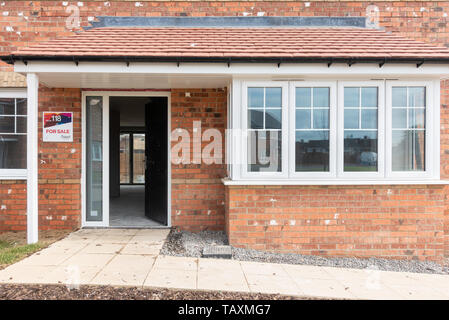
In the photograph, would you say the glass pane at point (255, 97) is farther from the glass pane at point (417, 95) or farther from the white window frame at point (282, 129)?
the glass pane at point (417, 95)

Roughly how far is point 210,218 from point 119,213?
2.53m

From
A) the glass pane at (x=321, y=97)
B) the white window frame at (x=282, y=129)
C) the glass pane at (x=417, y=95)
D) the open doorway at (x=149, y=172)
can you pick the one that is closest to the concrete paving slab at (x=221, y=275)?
the white window frame at (x=282, y=129)

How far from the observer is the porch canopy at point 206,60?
473 cm

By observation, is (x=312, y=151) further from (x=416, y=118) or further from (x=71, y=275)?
(x=71, y=275)

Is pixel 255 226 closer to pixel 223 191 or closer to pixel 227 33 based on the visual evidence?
pixel 223 191

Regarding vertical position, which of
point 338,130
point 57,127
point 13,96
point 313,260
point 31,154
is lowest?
point 313,260

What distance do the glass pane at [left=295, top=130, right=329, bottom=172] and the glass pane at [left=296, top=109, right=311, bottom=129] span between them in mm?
97

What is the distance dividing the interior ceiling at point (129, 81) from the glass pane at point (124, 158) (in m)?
8.18

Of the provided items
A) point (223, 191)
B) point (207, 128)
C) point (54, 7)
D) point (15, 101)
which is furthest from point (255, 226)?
point (54, 7)

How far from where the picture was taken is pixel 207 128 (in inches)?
238

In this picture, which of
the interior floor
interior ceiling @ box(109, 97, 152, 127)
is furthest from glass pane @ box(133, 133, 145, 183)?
the interior floor

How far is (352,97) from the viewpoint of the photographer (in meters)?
5.14

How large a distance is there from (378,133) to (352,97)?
713mm

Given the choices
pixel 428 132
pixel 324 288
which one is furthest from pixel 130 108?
pixel 324 288
